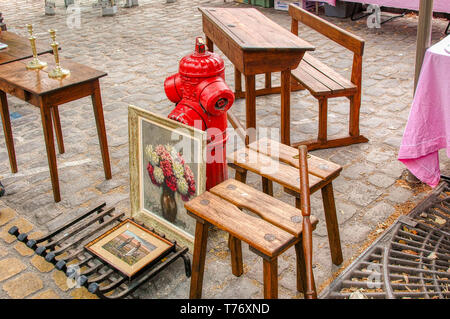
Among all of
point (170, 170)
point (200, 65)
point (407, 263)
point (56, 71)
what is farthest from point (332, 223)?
point (56, 71)

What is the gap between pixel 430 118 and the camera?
140 inches

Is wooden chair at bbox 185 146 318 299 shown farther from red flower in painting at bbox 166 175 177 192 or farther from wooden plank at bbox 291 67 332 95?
wooden plank at bbox 291 67 332 95

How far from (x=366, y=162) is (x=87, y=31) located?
6.56 m

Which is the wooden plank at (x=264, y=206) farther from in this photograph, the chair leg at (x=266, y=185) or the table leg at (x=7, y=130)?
the table leg at (x=7, y=130)

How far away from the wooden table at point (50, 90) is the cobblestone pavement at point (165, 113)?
0.34 meters

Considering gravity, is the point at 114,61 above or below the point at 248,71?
below

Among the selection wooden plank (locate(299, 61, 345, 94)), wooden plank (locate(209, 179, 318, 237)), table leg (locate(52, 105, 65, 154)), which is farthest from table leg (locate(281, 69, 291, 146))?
table leg (locate(52, 105, 65, 154))

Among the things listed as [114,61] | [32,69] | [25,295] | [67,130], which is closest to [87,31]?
[114,61]

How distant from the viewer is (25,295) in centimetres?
311

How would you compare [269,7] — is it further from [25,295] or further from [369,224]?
[25,295]

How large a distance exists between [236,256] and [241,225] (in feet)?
2.11

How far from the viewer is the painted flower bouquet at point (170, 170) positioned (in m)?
3.25

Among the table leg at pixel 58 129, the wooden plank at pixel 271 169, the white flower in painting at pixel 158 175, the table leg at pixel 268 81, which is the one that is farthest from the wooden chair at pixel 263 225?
the table leg at pixel 268 81

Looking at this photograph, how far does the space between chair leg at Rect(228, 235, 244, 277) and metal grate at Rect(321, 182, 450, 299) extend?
1.86 feet
